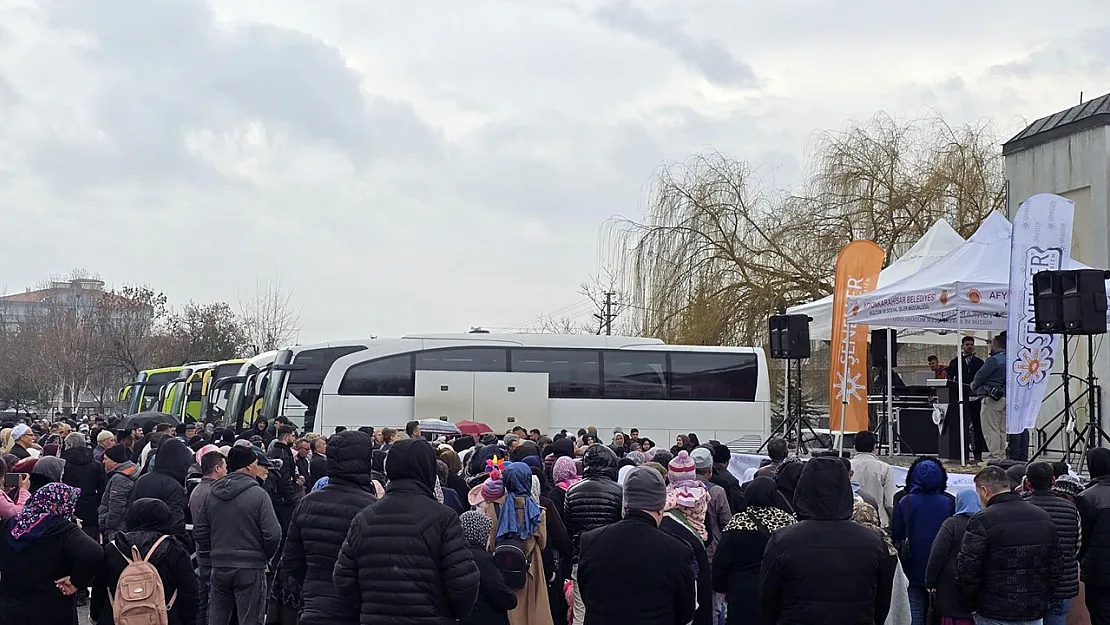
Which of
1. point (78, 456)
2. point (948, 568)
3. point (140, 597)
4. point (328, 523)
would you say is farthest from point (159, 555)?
point (948, 568)

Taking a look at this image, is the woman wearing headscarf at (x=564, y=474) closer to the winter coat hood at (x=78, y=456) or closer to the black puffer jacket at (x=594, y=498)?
the black puffer jacket at (x=594, y=498)

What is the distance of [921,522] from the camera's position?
8.18 meters

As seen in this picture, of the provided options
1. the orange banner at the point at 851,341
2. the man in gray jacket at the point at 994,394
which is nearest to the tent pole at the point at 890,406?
the orange banner at the point at 851,341

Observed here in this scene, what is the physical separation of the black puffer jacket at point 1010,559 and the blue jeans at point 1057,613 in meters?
0.63

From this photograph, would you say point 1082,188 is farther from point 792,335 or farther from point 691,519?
point 691,519

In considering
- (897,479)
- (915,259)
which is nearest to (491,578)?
(897,479)

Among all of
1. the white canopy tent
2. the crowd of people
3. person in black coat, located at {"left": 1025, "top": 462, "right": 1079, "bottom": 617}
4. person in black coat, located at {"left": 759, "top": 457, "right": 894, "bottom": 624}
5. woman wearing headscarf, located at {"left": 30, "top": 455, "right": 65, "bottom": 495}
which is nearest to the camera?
person in black coat, located at {"left": 759, "top": 457, "right": 894, "bottom": 624}

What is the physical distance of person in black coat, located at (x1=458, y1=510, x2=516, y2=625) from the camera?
6242 mm

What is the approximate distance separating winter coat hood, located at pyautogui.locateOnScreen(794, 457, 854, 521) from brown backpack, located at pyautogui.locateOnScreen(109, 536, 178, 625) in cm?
385

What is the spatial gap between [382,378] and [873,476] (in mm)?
15418

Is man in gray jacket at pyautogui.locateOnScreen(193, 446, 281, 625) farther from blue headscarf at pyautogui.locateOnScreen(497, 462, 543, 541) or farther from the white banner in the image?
the white banner

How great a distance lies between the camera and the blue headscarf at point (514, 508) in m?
6.81

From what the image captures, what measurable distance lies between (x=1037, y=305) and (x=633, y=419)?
13.2 metres

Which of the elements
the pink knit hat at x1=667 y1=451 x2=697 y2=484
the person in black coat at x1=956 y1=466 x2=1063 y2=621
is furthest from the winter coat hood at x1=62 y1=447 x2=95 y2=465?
the person in black coat at x1=956 y1=466 x2=1063 y2=621
